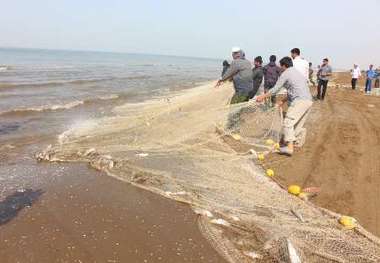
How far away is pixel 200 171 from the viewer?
626cm

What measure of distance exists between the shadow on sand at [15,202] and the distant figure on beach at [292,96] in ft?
13.3

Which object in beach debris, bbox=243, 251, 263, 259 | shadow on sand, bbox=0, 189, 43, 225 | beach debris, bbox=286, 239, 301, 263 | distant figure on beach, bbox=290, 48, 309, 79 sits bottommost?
beach debris, bbox=243, 251, 263, 259

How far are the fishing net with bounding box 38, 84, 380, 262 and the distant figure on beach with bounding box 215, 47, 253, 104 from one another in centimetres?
54

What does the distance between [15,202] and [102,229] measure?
1367 mm

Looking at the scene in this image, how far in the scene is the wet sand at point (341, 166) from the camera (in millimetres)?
5371

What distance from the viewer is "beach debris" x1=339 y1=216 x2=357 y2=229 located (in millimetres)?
4555

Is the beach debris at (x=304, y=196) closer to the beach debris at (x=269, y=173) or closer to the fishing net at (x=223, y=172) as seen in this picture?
the fishing net at (x=223, y=172)

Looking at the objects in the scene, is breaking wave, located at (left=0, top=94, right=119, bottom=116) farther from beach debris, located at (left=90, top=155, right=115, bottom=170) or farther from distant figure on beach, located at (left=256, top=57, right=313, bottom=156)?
distant figure on beach, located at (left=256, top=57, right=313, bottom=156)

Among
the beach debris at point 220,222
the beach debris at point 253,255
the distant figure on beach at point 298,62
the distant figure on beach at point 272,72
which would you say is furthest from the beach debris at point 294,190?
the distant figure on beach at point 272,72

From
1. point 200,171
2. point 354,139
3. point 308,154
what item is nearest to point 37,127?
Answer: point 200,171

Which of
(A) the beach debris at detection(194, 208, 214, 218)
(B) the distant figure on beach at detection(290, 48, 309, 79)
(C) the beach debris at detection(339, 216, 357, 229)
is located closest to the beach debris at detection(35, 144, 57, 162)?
(A) the beach debris at detection(194, 208, 214, 218)

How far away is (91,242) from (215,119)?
4.26 meters

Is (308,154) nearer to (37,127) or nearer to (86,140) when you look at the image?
(86,140)

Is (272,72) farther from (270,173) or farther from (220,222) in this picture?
(220,222)
